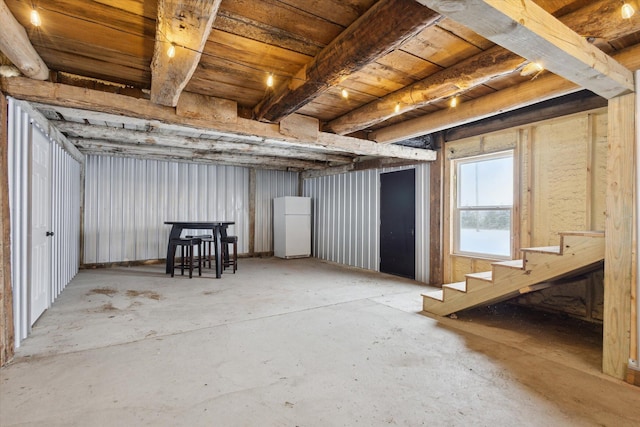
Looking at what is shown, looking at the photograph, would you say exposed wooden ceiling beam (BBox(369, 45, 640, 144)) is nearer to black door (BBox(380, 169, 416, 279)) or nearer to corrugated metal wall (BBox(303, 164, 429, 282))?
corrugated metal wall (BBox(303, 164, 429, 282))

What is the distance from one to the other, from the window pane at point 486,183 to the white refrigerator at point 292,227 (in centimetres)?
406

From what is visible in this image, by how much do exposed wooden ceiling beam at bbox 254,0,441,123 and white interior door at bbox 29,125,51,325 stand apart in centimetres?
267

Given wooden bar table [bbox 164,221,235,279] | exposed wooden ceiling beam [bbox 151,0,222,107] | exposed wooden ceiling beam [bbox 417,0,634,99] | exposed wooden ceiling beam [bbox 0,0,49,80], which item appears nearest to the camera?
exposed wooden ceiling beam [bbox 417,0,634,99]

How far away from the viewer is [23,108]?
2783 mm

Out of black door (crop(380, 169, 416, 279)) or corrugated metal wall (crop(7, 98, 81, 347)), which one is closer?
corrugated metal wall (crop(7, 98, 81, 347))

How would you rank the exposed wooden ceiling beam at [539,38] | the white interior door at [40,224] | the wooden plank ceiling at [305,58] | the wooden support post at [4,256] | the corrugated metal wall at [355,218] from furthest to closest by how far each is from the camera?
the corrugated metal wall at [355,218]
the white interior door at [40,224]
the wooden support post at [4,256]
the wooden plank ceiling at [305,58]
the exposed wooden ceiling beam at [539,38]

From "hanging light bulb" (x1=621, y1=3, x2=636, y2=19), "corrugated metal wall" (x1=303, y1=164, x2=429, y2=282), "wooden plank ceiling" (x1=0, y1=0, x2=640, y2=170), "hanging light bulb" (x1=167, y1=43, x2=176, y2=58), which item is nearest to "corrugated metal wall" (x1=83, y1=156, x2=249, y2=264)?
"corrugated metal wall" (x1=303, y1=164, x2=429, y2=282)

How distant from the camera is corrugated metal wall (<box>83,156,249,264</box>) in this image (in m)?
6.31

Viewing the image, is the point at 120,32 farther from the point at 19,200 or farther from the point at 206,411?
the point at 206,411

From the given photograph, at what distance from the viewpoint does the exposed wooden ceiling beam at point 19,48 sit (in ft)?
5.88

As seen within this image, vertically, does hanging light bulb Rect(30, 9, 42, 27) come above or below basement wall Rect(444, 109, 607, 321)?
above

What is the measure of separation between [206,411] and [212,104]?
268 cm

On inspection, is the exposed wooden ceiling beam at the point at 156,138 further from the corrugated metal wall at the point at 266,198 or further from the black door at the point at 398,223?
the corrugated metal wall at the point at 266,198

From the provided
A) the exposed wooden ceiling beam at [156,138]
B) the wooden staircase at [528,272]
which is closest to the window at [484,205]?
the wooden staircase at [528,272]
